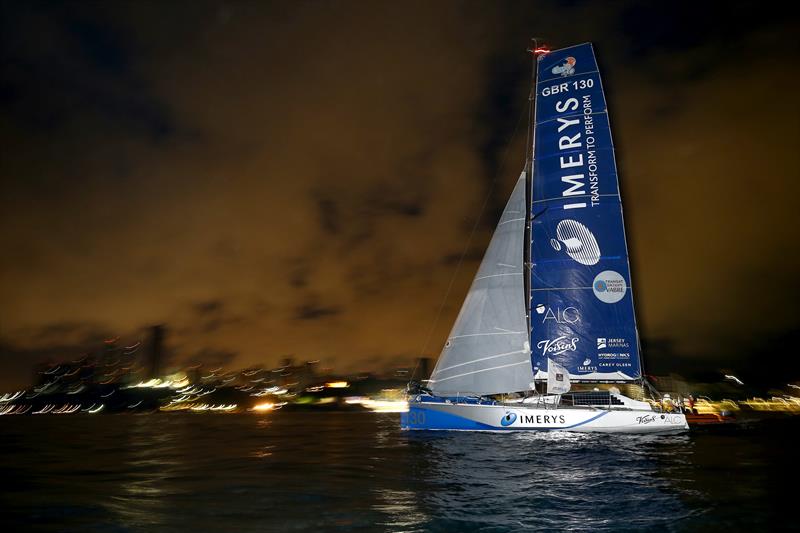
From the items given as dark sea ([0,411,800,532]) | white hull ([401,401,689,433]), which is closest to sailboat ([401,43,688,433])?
white hull ([401,401,689,433])

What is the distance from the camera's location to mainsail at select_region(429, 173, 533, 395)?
27.1 metres

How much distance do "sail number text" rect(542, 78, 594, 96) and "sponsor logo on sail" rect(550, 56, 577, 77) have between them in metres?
0.65

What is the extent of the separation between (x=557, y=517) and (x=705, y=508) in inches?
144

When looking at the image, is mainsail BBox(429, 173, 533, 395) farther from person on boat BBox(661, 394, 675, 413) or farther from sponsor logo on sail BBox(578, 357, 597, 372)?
person on boat BBox(661, 394, 675, 413)

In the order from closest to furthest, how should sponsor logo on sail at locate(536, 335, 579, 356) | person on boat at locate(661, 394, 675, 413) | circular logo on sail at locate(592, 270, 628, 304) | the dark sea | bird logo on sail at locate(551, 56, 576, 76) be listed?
the dark sea, person on boat at locate(661, 394, 675, 413), sponsor logo on sail at locate(536, 335, 579, 356), circular logo on sail at locate(592, 270, 628, 304), bird logo on sail at locate(551, 56, 576, 76)

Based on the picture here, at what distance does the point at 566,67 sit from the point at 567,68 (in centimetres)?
11

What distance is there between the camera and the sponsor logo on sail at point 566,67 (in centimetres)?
3266

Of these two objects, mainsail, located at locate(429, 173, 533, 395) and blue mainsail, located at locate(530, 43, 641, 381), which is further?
blue mainsail, located at locate(530, 43, 641, 381)

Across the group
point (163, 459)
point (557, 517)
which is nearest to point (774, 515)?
point (557, 517)

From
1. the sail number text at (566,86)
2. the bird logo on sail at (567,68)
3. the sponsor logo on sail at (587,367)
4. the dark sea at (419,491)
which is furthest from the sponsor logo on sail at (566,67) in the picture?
the dark sea at (419,491)

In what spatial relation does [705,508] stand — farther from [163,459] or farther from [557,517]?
[163,459]

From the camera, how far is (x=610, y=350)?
29.3 m

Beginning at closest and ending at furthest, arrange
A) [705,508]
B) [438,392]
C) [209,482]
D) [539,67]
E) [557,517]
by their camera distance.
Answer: [557,517], [705,508], [209,482], [438,392], [539,67]

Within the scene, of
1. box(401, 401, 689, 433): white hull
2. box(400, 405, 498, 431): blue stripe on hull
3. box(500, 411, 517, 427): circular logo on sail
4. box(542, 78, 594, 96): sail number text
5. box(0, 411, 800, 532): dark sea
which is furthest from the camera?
box(542, 78, 594, 96): sail number text
